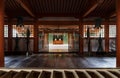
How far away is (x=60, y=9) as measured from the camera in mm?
13930

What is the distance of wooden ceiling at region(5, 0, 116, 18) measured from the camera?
482 inches

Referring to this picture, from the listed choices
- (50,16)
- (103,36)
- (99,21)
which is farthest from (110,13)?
(50,16)

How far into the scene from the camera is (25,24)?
15242 millimetres

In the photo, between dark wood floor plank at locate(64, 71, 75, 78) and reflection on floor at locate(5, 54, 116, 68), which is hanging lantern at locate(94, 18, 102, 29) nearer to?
reflection on floor at locate(5, 54, 116, 68)

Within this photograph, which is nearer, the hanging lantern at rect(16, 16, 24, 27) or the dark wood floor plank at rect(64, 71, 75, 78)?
the dark wood floor plank at rect(64, 71, 75, 78)

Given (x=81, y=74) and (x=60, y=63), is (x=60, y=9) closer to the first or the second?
(x=60, y=63)

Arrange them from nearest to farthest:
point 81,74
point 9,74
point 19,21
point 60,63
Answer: point 9,74, point 81,74, point 60,63, point 19,21

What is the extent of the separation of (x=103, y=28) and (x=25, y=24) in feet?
17.5

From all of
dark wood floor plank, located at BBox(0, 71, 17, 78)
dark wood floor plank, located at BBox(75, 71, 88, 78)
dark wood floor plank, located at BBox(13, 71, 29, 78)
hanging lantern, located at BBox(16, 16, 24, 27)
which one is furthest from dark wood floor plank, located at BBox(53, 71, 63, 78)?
hanging lantern, located at BBox(16, 16, 24, 27)

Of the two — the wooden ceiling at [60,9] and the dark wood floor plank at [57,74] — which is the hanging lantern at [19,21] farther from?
the dark wood floor plank at [57,74]

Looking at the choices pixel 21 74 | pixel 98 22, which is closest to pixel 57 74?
pixel 21 74

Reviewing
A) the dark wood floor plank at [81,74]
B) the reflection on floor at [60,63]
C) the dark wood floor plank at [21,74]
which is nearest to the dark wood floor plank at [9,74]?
the dark wood floor plank at [21,74]

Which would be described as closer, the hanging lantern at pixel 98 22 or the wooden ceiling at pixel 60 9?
the wooden ceiling at pixel 60 9

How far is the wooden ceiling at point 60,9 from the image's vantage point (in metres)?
12.2
